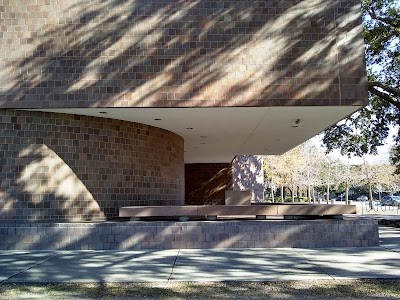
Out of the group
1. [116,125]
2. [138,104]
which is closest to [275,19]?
[138,104]

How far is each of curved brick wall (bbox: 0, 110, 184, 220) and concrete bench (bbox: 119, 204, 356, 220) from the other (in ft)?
4.70

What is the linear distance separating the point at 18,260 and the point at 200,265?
13.7ft

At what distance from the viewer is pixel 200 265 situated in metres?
8.64

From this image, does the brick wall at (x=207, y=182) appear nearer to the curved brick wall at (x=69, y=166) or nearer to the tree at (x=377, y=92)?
the tree at (x=377, y=92)

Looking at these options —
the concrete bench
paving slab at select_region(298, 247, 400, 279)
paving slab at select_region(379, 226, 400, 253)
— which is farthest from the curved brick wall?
paving slab at select_region(379, 226, 400, 253)

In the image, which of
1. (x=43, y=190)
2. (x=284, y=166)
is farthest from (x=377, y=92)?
(x=284, y=166)

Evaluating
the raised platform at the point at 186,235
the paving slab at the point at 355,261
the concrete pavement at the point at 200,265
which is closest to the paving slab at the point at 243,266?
the concrete pavement at the point at 200,265

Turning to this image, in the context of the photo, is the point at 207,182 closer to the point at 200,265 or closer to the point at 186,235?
the point at 186,235

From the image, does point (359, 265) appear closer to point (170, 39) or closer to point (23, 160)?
point (170, 39)

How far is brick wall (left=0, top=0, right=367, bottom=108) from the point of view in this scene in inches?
446

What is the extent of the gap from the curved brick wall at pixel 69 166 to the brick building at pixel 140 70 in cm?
3

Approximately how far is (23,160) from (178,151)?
6.33 meters

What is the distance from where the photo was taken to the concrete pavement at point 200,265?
24.7ft

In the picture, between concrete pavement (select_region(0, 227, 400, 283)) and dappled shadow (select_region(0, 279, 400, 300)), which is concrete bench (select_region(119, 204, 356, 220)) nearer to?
concrete pavement (select_region(0, 227, 400, 283))
